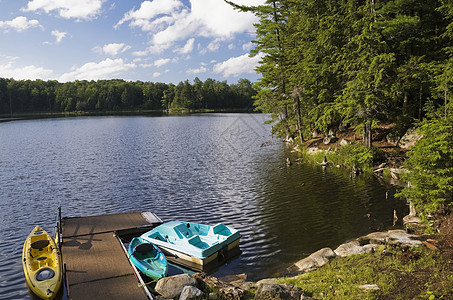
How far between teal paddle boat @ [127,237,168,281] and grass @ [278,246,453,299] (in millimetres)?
5406

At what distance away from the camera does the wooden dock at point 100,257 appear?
12.1 m

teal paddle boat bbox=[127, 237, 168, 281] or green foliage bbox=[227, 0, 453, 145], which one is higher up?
green foliage bbox=[227, 0, 453, 145]

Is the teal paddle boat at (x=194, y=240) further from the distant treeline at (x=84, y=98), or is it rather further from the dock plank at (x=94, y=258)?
the distant treeline at (x=84, y=98)

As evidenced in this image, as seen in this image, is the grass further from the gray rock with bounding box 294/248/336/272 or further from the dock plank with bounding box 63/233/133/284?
the dock plank with bounding box 63/233/133/284

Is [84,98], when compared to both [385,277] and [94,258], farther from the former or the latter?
[385,277]

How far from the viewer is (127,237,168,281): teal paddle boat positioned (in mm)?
13734

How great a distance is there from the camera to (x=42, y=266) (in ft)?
45.0

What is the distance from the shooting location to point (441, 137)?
46.5ft

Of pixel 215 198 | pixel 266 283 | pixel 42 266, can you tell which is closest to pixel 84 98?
pixel 215 198

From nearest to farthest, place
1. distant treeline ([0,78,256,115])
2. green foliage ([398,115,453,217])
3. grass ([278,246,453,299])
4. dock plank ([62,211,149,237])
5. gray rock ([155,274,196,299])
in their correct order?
1. grass ([278,246,453,299])
2. gray rock ([155,274,196,299])
3. green foliage ([398,115,453,217])
4. dock plank ([62,211,149,237])
5. distant treeline ([0,78,256,115])

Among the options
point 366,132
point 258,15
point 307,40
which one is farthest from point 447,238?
point 258,15

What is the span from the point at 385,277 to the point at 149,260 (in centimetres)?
995

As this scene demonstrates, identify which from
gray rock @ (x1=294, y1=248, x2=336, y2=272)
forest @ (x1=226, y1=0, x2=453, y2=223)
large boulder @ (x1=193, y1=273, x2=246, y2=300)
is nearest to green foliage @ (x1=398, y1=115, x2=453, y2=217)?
forest @ (x1=226, y1=0, x2=453, y2=223)

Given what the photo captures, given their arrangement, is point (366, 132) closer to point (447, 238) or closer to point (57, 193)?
point (447, 238)
